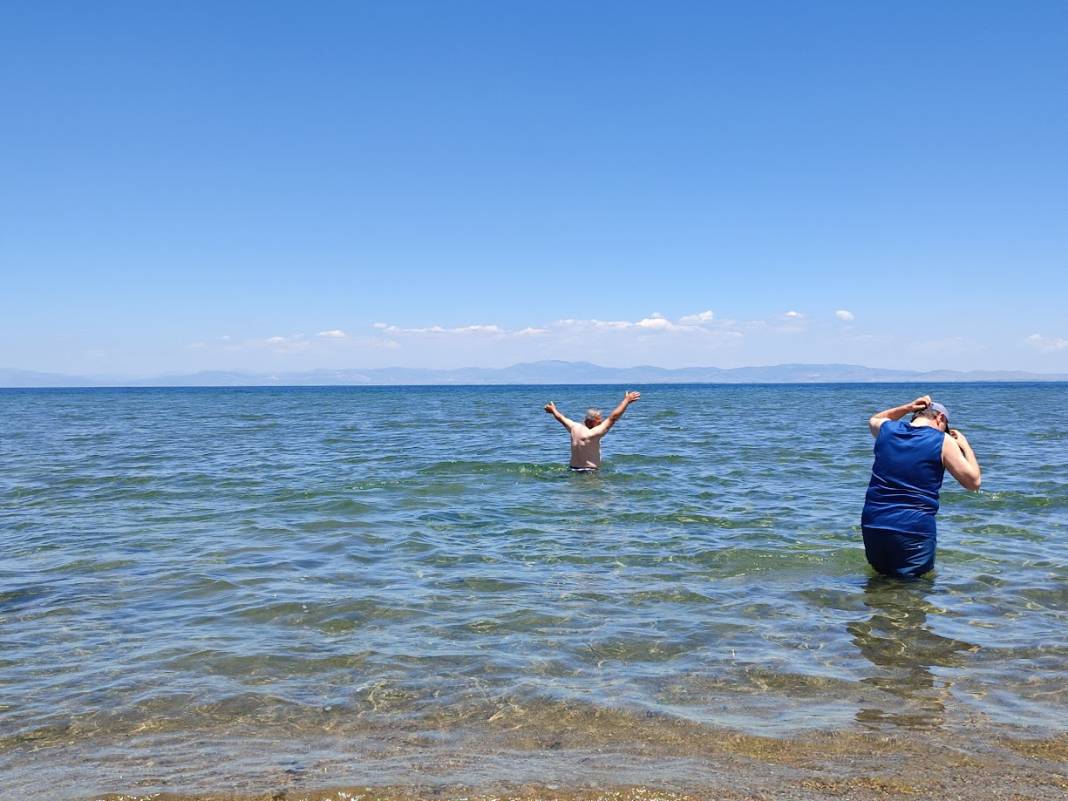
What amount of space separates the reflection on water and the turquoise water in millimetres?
29

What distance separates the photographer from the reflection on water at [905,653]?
5461 millimetres

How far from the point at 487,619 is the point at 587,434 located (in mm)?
9511

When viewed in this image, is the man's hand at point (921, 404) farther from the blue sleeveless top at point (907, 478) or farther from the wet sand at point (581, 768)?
the wet sand at point (581, 768)

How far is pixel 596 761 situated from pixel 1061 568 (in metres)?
7.31

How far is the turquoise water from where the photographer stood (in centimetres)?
543

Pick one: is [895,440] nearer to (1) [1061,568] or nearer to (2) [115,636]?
(1) [1061,568]

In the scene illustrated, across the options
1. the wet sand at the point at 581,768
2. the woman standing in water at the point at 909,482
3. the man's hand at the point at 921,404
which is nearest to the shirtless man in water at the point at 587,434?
the woman standing in water at the point at 909,482

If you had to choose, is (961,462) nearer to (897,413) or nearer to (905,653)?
(897,413)

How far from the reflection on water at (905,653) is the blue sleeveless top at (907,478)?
693mm

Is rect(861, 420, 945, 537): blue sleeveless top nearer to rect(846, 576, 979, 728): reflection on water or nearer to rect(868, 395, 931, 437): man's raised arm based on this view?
rect(868, 395, 931, 437): man's raised arm

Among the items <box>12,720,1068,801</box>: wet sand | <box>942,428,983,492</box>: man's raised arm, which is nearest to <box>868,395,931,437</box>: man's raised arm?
<box>942,428,983,492</box>: man's raised arm

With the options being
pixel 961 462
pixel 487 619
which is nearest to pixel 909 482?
pixel 961 462

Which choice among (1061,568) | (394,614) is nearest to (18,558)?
(394,614)

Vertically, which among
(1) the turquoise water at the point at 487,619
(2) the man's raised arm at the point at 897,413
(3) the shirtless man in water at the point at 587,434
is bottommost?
(1) the turquoise water at the point at 487,619
